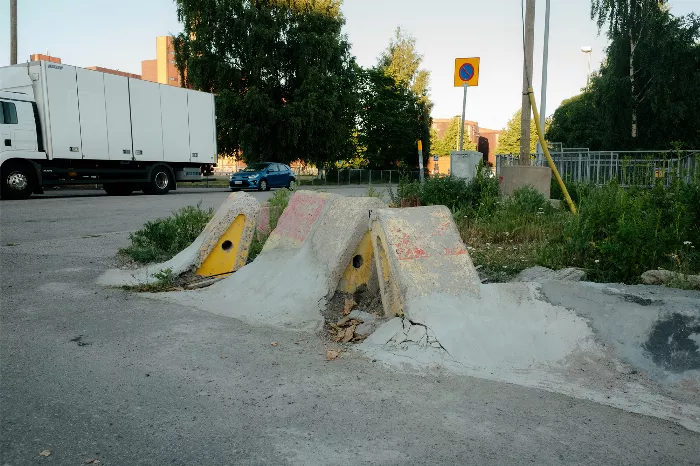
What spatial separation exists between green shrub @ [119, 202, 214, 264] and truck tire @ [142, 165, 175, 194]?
15171mm

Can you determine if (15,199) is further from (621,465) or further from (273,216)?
(621,465)

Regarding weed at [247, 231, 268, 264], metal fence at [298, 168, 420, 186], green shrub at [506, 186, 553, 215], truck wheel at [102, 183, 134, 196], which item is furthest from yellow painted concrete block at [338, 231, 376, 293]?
metal fence at [298, 168, 420, 186]

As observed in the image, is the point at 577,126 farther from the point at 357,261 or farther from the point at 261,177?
the point at 357,261

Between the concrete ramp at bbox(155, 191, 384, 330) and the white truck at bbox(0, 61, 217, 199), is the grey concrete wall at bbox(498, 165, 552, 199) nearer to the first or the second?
the concrete ramp at bbox(155, 191, 384, 330)

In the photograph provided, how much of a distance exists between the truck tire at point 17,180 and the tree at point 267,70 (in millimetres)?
17450

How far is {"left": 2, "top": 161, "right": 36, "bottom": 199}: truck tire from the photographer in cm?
1692

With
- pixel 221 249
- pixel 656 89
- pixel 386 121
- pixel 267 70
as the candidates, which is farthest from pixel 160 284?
pixel 386 121

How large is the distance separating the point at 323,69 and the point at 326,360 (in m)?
35.1

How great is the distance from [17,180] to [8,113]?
200 centimetres

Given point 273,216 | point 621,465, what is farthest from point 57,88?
point 621,465

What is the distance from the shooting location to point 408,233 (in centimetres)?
466

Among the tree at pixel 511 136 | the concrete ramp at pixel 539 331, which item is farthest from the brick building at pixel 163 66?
the concrete ramp at pixel 539 331

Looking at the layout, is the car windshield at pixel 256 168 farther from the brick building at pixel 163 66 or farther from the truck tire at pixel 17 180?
the brick building at pixel 163 66

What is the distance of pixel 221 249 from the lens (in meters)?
6.44
